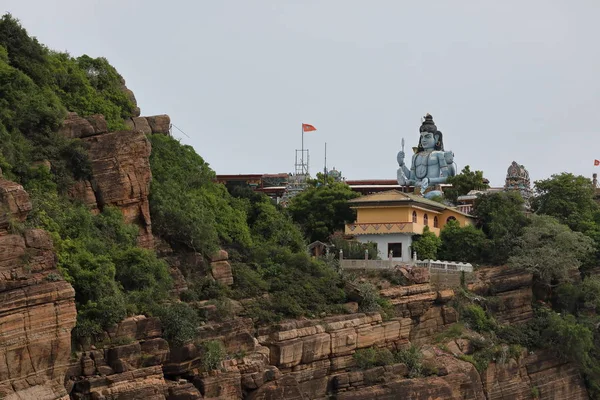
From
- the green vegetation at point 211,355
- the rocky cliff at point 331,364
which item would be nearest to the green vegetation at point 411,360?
the rocky cliff at point 331,364

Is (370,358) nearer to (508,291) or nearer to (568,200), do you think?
(508,291)

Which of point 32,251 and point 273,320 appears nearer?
point 32,251

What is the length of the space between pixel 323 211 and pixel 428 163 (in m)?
16.5

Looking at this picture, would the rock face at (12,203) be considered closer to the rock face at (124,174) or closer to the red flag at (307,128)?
the rock face at (124,174)

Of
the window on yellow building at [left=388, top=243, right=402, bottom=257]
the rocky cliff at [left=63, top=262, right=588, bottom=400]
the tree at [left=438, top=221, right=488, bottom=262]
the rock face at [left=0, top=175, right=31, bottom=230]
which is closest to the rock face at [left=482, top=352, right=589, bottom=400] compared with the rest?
the rocky cliff at [left=63, top=262, right=588, bottom=400]

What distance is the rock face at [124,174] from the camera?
158 ft

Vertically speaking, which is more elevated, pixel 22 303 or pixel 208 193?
pixel 208 193

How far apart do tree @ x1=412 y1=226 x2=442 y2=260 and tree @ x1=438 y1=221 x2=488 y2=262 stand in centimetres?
63

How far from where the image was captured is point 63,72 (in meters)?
53.1

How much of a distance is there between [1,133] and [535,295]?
28.7 m

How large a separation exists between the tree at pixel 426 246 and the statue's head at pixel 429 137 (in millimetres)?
18757

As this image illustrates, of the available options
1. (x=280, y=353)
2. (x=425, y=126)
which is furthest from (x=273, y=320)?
(x=425, y=126)

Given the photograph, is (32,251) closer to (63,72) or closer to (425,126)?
(63,72)

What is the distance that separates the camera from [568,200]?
6706 cm
